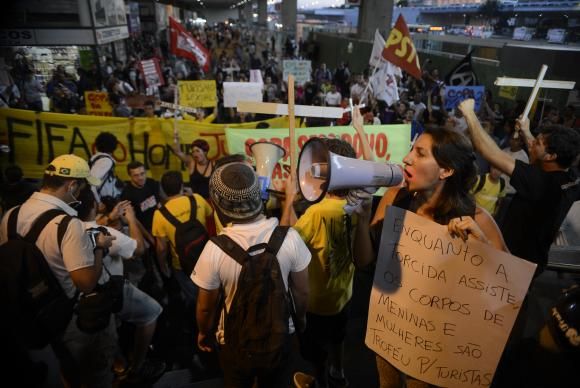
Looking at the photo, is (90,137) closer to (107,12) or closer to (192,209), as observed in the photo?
(192,209)

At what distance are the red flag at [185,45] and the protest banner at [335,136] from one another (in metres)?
4.36

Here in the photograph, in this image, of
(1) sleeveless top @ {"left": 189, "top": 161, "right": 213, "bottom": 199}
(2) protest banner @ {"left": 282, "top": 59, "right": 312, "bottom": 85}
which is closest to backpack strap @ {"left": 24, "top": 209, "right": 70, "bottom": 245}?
(1) sleeveless top @ {"left": 189, "top": 161, "right": 213, "bottom": 199}

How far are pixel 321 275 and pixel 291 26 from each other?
107 ft

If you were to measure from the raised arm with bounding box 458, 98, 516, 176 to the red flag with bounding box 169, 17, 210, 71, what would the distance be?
7.07 m

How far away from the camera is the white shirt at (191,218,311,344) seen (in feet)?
5.52

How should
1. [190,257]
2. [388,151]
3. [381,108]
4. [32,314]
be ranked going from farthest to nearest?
[381,108] < [388,151] < [190,257] < [32,314]

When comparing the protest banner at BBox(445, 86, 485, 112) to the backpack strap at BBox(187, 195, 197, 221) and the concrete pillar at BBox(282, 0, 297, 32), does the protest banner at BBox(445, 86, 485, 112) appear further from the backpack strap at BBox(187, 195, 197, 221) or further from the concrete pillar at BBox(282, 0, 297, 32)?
the concrete pillar at BBox(282, 0, 297, 32)

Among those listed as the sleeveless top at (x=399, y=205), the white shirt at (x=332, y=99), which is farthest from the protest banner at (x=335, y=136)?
the white shirt at (x=332, y=99)

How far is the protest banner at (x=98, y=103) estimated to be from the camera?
268 inches

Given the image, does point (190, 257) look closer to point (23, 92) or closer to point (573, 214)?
point (573, 214)

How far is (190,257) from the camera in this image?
280 centimetres

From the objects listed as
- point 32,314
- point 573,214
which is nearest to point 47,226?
point 32,314

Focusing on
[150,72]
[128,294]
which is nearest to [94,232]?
[128,294]

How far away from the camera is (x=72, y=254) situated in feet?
6.57
